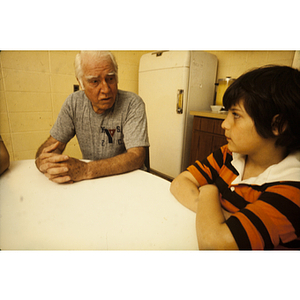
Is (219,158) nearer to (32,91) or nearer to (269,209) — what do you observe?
(269,209)

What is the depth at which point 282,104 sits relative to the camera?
15.5 inches

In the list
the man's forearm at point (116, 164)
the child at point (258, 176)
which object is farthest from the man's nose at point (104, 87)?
the child at point (258, 176)

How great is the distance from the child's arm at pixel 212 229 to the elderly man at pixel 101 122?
1.11ft

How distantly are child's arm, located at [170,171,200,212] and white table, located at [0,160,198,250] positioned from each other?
0.02 metres

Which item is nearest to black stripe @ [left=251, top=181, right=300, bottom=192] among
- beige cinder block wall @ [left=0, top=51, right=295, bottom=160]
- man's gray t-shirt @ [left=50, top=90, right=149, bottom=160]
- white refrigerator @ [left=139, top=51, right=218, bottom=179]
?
beige cinder block wall @ [left=0, top=51, right=295, bottom=160]

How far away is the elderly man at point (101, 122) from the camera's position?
2.00 feet

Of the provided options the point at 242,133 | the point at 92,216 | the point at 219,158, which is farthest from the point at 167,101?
the point at 92,216

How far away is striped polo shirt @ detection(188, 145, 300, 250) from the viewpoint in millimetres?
331

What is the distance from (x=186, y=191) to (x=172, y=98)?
1148 mm

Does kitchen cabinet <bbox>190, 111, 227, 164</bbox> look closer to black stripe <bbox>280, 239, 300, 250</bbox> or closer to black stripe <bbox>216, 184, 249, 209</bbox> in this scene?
black stripe <bbox>216, 184, 249, 209</bbox>

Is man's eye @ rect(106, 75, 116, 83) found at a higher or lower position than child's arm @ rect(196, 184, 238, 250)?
higher
